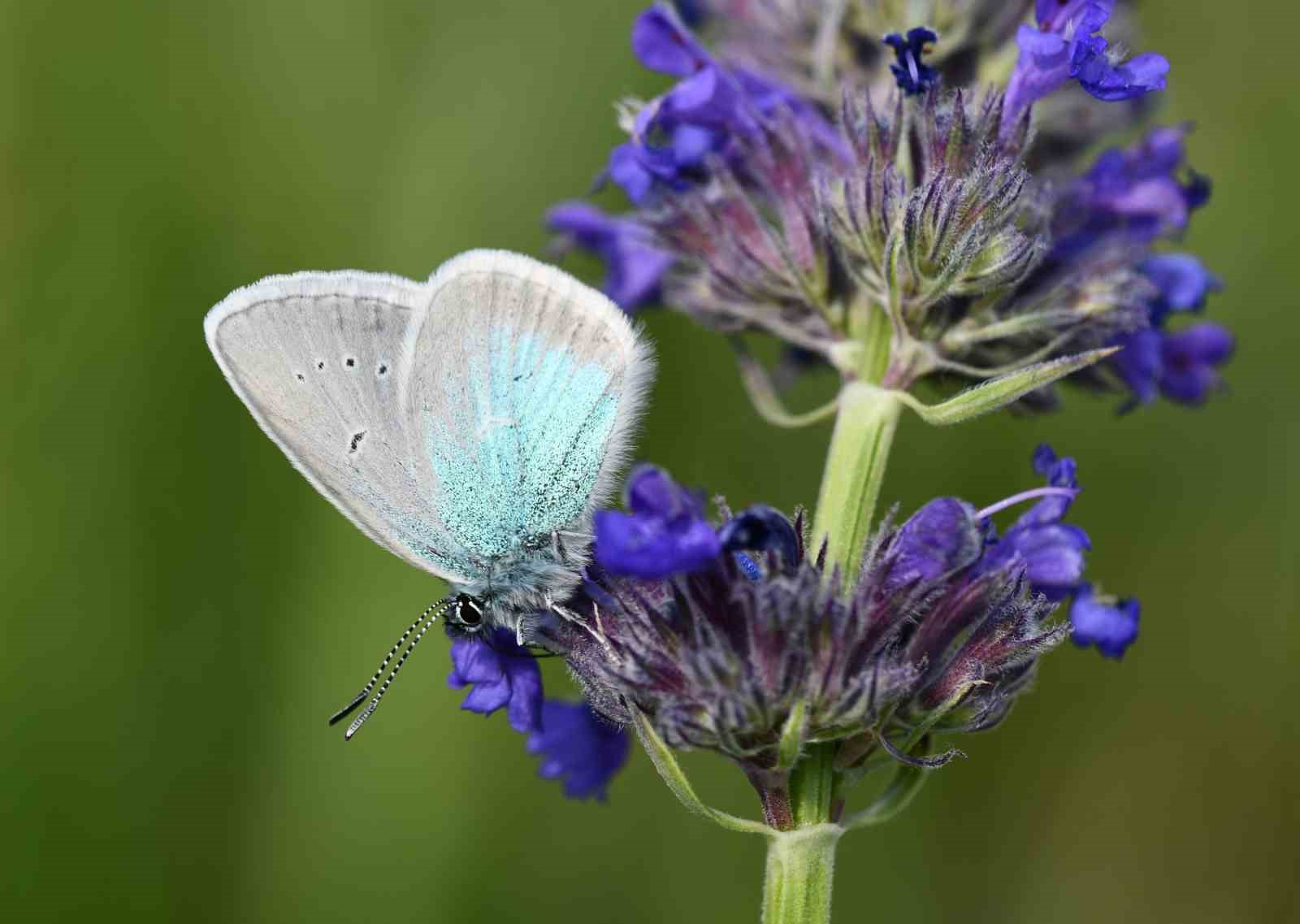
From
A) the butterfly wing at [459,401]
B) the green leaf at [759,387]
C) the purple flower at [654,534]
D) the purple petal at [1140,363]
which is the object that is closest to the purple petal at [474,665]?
the butterfly wing at [459,401]

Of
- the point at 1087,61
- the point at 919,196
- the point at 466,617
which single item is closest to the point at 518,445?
the point at 466,617

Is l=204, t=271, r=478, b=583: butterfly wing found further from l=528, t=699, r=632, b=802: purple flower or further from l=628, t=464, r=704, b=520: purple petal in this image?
l=628, t=464, r=704, b=520: purple petal

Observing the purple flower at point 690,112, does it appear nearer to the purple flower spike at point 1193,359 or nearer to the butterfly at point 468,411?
the butterfly at point 468,411

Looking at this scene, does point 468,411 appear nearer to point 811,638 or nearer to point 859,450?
point 859,450

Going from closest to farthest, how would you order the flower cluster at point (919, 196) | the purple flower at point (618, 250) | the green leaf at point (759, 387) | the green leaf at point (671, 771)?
the green leaf at point (671, 771) < the flower cluster at point (919, 196) < the green leaf at point (759, 387) < the purple flower at point (618, 250)

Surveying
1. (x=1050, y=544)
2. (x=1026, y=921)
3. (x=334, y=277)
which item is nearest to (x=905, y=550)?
(x=1050, y=544)

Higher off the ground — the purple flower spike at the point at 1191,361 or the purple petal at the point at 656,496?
the purple flower spike at the point at 1191,361

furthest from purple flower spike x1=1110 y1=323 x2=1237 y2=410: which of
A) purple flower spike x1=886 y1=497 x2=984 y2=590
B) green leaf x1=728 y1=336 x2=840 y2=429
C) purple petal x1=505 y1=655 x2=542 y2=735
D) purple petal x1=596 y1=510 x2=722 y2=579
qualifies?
purple petal x1=505 y1=655 x2=542 y2=735

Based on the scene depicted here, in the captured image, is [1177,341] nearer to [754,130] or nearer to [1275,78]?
[754,130]
